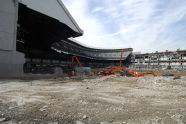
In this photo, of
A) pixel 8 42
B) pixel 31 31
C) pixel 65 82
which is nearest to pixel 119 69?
pixel 65 82

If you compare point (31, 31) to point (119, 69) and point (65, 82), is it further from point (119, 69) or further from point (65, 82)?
point (65, 82)

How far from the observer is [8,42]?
1702 centimetres

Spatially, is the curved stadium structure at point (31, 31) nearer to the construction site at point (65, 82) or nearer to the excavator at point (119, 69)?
the construction site at point (65, 82)

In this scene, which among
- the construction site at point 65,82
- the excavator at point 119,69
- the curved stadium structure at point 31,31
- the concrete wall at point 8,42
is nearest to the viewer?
the construction site at point 65,82

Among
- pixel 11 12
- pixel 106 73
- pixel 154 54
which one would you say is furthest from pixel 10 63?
pixel 154 54

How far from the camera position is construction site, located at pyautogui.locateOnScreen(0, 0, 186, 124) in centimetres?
411

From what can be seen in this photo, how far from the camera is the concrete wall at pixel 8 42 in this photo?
16.5 metres

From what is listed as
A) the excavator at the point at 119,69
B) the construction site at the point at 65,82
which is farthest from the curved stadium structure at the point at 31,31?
the excavator at the point at 119,69

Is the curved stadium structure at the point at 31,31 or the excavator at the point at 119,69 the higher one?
the curved stadium structure at the point at 31,31

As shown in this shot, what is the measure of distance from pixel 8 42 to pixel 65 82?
965 cm

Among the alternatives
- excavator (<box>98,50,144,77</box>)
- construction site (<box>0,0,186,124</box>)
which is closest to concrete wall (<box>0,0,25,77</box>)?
construction site (<box>0,0,186,124</box>)

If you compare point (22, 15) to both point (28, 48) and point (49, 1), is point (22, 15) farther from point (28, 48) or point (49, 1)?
point (28, 48)

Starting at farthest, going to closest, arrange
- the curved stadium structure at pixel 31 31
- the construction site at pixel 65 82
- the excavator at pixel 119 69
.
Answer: the excavator at pixel 119 69 → the curved stadium structure at pixel 31 31 → the construction site at pixel 65 82

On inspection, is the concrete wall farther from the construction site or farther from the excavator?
the excavator
